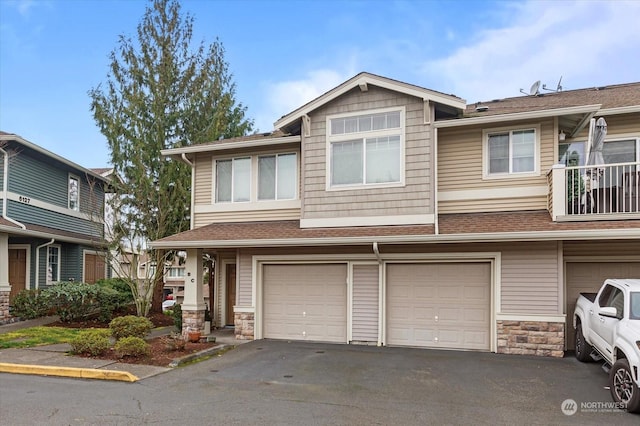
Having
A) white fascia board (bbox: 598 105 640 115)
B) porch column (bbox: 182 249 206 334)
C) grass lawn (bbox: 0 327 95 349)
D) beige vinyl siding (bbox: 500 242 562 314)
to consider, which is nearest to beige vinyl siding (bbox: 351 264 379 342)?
beige vinyl siding (bbox: 500 242 562 314)

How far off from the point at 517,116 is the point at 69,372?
1057cm

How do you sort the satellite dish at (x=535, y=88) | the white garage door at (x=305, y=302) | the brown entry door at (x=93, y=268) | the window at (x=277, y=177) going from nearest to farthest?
1. the white garage door at (x=305, y=302)
2. the window at (x=277, y=177)
3. the satellite dish at (x=535, y=88)
4. the brown entry door at (x=93, y=268)

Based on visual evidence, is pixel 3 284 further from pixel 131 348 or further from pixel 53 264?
pixel 131 348

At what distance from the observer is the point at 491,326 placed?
10.7m

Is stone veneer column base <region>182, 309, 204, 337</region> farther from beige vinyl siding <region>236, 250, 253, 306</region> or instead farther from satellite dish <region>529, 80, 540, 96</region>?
satellite dish <region>529, 80, 540, 96</region>

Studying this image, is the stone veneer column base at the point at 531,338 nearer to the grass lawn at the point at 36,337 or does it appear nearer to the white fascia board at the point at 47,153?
the grass lawn at the point at 36,337

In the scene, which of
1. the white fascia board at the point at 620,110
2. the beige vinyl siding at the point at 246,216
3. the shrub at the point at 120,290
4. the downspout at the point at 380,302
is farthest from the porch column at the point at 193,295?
the white fascia board at the point at 620,110

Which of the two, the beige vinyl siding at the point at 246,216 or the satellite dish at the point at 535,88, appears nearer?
the beige vinyl siding at the point at 246,216

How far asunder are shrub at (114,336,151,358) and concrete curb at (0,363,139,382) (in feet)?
3.04

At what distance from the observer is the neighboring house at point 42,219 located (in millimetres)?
16375

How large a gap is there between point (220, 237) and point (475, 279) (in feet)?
20.6

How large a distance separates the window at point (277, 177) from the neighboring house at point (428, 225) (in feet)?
0.16
